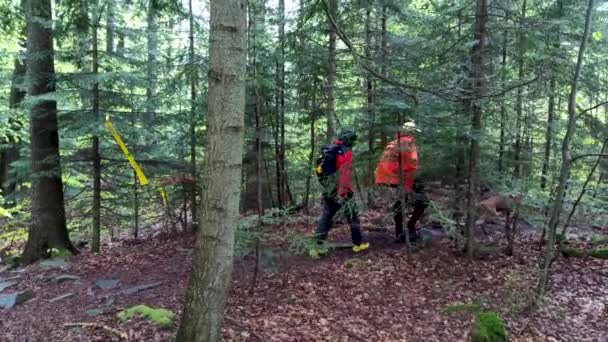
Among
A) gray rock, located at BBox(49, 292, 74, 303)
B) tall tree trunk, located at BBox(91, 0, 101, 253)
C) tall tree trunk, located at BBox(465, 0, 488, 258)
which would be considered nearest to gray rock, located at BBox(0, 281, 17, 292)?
gray rock, located at BBox(49, 292, 74, 303)

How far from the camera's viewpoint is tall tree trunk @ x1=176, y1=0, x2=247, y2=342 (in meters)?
3.58

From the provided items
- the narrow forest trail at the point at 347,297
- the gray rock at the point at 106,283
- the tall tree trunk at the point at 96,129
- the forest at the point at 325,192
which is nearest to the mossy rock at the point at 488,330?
the forest at the point at 325,192

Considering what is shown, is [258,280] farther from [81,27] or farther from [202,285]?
[81,27]

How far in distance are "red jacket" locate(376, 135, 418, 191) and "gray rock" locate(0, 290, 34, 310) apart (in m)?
6.04

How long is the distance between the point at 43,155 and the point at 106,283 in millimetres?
3566

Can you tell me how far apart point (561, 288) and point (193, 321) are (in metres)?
6.27

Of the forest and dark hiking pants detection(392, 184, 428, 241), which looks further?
dark hiking pants detection(392, 184, 428, 241)

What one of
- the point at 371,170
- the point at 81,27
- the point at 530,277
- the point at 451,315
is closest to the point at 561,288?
the point at 530,277

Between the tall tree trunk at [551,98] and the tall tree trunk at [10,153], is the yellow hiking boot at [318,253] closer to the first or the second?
the tall tree trunk at [551,98]

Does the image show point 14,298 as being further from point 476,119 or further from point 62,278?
point 476,119

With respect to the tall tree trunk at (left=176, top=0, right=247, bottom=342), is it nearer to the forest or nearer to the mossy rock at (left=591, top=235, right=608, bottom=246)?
the forest

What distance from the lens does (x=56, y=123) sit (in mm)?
9094

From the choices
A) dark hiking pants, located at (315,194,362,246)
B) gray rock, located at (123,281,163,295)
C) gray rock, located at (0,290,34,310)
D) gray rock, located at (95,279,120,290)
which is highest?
dark hiking pants, located at (315,194,362,246)

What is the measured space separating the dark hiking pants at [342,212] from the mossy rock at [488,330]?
2.89 metres
